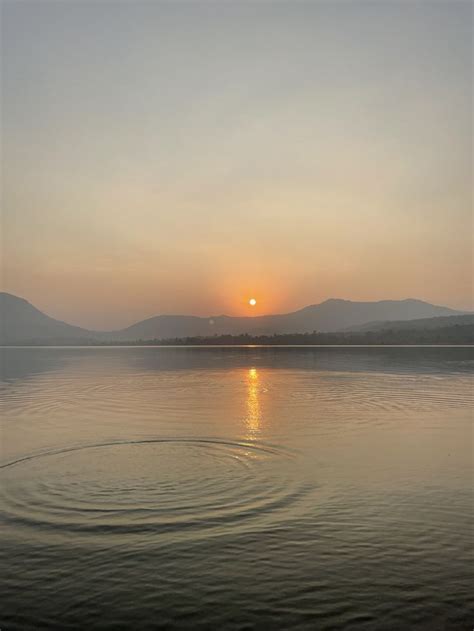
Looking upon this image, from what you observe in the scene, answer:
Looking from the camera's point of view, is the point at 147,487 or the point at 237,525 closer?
the point at 237,525

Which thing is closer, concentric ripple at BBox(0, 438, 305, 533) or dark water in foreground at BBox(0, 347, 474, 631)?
dark water in foreground at BBox(0, 347, 474, 631)

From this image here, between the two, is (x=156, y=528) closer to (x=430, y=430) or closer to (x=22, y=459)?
(x=22, y=459)

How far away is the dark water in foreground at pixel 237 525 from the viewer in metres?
10.0

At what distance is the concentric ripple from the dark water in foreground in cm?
9

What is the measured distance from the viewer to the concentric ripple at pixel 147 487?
48.7ft

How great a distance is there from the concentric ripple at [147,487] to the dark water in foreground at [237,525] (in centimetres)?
9

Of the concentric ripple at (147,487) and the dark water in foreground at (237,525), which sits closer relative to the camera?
the dark water in foreground at (237,525)

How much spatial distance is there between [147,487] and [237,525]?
488cm

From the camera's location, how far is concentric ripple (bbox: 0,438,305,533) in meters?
14.8

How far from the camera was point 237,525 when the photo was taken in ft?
46.5

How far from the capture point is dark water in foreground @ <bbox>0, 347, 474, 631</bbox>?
32.9 ft

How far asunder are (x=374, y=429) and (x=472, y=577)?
18510 millimetres

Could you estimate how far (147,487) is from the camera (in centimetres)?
1794

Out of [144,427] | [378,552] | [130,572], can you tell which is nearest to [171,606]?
[130,572]
